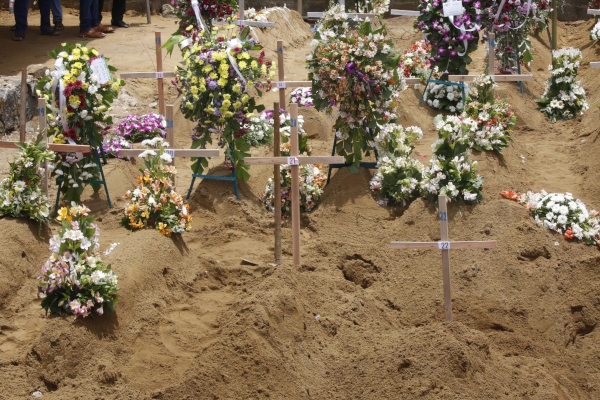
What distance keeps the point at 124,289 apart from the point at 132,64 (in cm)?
875

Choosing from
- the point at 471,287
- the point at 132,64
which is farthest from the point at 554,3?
the point at 471,287

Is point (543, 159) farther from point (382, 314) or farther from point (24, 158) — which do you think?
point (24, 158)

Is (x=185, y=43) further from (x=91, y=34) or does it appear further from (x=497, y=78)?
(x=91, y=34)

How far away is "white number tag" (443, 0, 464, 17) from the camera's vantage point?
13234 millimetres

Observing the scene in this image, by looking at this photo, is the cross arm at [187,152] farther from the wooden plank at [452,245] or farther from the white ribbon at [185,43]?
the wooden plank at [452,245]

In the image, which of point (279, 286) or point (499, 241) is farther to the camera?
point (499, 241)

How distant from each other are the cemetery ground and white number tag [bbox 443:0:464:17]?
8.64 ft

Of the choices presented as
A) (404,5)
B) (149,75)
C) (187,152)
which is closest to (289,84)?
(149,75)

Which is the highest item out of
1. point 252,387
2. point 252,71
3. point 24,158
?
point 252,71

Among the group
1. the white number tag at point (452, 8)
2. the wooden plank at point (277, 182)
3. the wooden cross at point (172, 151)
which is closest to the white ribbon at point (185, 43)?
the wooden cross at point (172, 151)

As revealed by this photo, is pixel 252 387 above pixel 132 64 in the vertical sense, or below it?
below

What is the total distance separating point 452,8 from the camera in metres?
13.3

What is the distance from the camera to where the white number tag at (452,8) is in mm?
13234

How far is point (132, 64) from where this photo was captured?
51.2ft
